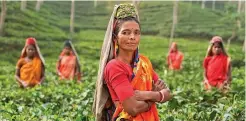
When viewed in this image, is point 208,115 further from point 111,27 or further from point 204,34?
point 204,34

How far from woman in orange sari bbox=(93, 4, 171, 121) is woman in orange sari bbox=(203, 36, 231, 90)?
463cm

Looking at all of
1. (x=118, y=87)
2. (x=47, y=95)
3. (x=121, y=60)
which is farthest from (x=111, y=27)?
(x=47, y=95)

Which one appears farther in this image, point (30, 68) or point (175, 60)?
point (175, 60)

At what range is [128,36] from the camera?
8.78ft

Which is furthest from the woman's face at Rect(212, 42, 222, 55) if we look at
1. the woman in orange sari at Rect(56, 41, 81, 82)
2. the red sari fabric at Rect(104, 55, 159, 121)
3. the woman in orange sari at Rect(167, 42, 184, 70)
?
the woman in orange sari at Rect(167, 42, 184, 70)

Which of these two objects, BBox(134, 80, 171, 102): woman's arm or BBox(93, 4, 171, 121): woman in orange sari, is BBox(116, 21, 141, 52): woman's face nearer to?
BBox(93, 4, 171, 121): woman in orange sari

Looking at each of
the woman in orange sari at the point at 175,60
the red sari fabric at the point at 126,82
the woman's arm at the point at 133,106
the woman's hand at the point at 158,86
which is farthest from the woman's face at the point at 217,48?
the woman in orange sari at the point at 175,60

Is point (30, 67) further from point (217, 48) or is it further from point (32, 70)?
point (217, 48)

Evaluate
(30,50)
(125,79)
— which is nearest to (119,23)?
(125,79)

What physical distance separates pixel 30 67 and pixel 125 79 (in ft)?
16.8

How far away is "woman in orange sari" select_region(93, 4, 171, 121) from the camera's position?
8.39ft

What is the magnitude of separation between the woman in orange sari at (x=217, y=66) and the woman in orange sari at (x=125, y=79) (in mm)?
4629

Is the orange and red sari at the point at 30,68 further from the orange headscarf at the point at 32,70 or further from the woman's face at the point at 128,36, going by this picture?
the woman's face at the point at 128,36

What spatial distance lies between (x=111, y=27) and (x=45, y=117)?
1757 mm
